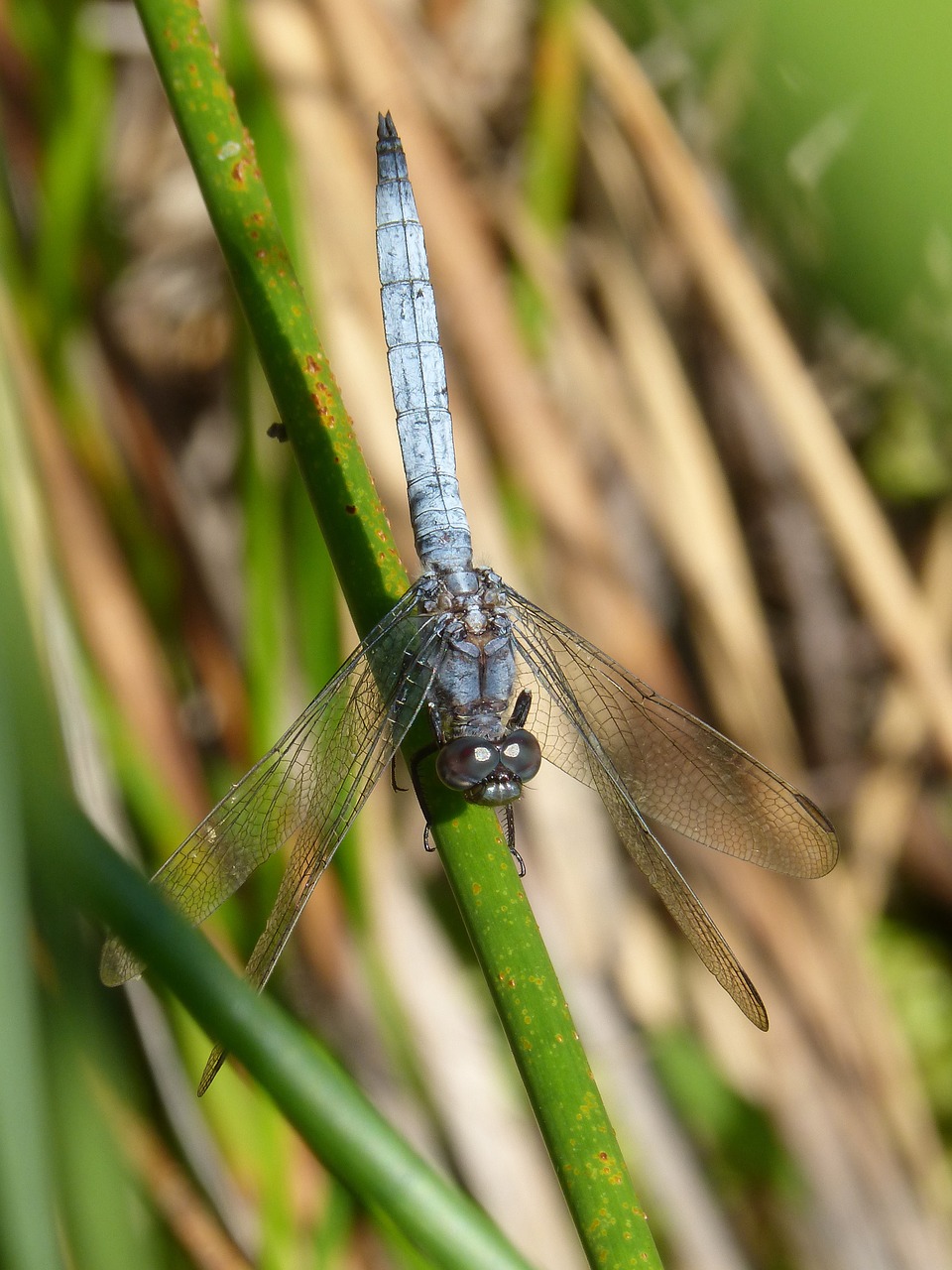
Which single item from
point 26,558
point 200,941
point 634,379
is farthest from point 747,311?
point 200,941

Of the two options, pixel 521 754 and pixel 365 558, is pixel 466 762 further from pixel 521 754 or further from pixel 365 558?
pixel 365 558

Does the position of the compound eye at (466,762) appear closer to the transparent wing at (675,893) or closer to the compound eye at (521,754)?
the compound eye at (521,754)

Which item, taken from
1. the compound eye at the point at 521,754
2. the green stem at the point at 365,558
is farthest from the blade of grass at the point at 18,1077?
the compound eye at the point at 521,754

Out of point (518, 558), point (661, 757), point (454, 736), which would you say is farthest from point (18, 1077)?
point (518, 558)

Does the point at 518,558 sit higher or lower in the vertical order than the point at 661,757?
higher

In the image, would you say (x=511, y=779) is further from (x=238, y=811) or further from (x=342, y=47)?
(x=342, y=47)

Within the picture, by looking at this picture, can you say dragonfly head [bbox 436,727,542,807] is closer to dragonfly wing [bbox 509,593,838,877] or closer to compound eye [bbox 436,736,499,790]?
compound eye [bbox 436,736,499,790]
